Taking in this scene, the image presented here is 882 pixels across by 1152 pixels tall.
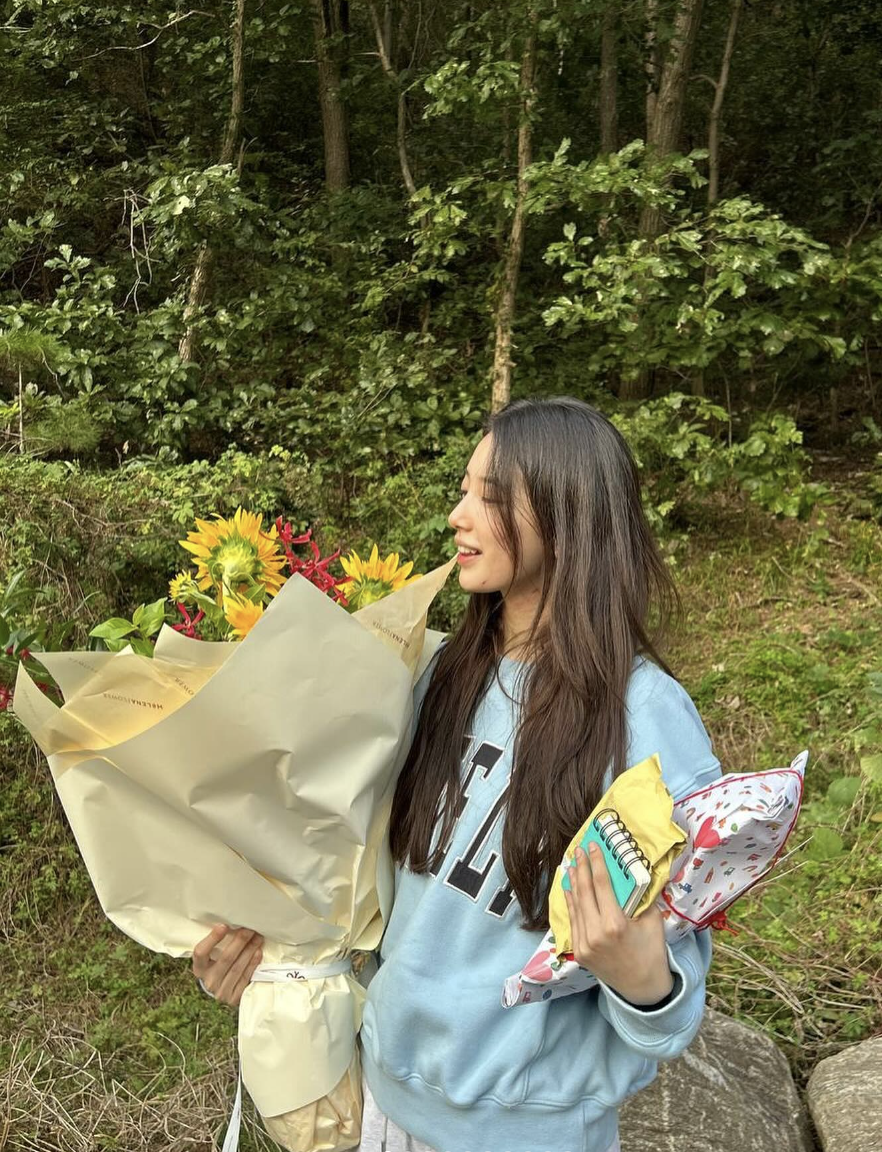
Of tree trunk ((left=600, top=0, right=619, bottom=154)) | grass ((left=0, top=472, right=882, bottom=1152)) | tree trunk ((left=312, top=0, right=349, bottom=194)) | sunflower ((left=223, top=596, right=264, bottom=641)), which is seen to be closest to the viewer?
sunflower ((left=223, top=596, right=264, bottom=641))

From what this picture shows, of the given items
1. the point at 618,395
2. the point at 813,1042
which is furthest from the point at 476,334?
the point at 813,1042

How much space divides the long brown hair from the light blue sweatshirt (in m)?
0.03

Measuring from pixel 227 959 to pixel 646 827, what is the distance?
604 mm

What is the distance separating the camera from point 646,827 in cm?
93

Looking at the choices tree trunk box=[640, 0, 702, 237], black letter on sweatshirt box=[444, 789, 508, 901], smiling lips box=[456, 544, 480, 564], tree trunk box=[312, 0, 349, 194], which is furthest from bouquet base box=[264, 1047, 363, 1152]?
tree trunk box=[312, 0, 349, 194]

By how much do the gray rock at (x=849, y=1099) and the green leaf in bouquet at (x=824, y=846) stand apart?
774 mm

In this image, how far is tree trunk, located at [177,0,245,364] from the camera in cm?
497

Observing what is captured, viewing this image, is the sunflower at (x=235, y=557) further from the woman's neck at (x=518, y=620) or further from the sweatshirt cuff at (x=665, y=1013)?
the sweatshirt cuff at (x=665, y=1013)

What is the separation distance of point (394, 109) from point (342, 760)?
267 inches

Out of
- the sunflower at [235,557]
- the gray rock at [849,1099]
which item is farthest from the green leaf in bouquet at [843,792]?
the sunflower at [235,557]

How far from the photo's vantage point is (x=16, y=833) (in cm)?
342

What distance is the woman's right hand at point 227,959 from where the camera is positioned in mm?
1213

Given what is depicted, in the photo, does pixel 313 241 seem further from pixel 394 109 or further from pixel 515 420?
pixel 515 420

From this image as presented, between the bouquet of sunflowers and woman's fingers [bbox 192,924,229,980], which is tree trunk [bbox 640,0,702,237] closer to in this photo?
the bouquet of sunflowers
